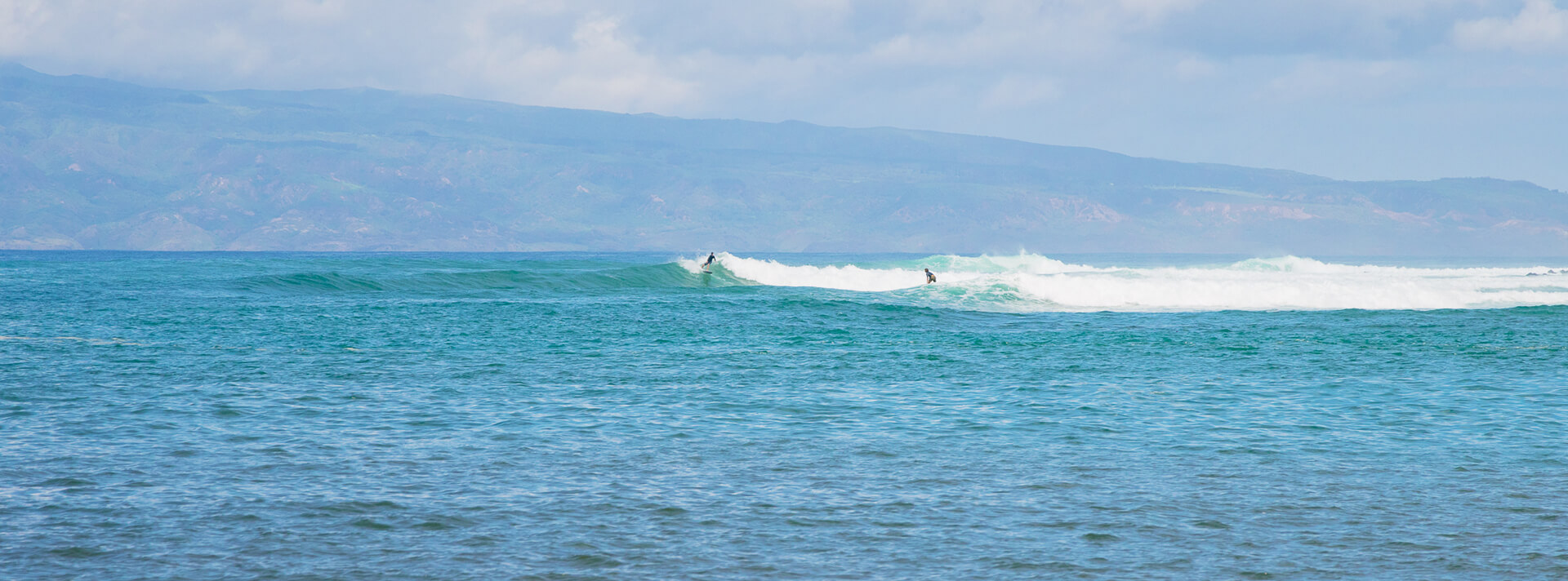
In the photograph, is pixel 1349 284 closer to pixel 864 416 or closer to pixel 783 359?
pixel 783 359

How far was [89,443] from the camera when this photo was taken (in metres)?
12.1

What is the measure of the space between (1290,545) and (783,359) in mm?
13422

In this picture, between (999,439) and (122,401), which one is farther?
(122,401)

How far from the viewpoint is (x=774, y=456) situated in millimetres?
11883

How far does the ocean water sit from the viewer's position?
27.7 feet

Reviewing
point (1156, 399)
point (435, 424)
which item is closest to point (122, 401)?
point (435, 424)

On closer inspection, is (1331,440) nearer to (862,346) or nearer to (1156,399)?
(1156,399)

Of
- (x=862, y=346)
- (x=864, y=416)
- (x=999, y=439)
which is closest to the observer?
(x=999, y=439)

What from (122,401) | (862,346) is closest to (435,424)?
(122,401)

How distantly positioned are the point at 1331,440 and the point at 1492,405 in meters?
4.34

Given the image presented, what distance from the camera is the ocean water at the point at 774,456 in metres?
8.43

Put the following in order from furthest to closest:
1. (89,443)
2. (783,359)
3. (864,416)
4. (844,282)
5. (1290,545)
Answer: (844,282) → (783,359) → (864,416) → (89,443) → (1290,545)

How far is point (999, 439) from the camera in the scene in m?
12.9

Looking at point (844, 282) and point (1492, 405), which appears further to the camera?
point (844, 282)
